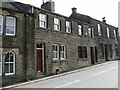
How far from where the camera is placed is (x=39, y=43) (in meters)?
17.8

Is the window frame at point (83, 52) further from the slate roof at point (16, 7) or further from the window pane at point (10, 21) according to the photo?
the window pane at point (10, 21)

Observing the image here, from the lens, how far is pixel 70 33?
73.5 feet

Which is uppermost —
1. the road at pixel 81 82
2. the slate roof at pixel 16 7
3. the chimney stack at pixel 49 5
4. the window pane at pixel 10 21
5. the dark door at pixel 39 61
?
the chimney stack at pixel 49 5

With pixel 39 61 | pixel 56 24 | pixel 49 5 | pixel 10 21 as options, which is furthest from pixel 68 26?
pixel 10 21

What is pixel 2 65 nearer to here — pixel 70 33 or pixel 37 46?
pixel 37 46

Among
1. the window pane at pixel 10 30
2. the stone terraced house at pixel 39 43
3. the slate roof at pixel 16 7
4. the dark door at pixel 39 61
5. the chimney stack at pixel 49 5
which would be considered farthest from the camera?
the chimney stack at pixel 49 5

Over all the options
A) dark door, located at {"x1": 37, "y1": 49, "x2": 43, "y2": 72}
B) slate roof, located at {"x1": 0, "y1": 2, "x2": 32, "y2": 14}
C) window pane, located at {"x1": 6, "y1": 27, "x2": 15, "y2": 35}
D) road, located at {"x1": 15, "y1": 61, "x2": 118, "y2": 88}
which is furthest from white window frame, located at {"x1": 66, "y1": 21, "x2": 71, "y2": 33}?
window pane, located at {"x1": 6, "y1": 27, "x2": 15, "y2": 35}

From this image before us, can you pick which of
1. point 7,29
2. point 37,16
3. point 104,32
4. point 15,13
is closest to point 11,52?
point 7,29

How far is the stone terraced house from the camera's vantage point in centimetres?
1480

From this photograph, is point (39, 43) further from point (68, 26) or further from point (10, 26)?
point (68, 26)

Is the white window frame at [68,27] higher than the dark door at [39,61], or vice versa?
the white window frame at [68,27]

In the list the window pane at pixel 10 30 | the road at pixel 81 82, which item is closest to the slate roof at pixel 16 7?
the window pane at pixel 10 30

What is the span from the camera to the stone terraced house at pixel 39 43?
14.8 meters

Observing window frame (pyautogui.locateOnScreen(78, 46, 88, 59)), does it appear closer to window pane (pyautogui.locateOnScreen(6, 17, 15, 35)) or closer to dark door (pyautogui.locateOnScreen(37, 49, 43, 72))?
dark door (pyautogui.locateOnScreen(37, 49, 43, 72))
